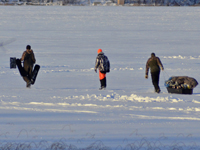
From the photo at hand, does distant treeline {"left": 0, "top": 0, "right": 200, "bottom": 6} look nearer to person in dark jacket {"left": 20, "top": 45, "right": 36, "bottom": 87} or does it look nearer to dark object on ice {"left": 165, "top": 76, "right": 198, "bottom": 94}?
person in dark jacket {"left": 20, "top": 45, "right": 36, "bottom": 87}

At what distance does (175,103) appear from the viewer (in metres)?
9.23

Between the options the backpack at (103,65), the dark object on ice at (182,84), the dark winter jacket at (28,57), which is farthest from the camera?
the dark winter jacket at (28,57)

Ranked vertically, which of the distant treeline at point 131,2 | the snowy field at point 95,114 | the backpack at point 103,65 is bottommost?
the snowy field at point 95,114

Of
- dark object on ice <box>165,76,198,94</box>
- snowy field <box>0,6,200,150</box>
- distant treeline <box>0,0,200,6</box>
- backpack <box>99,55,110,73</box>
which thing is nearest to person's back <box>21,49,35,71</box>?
snowy field <box>0,6,200,150</box>

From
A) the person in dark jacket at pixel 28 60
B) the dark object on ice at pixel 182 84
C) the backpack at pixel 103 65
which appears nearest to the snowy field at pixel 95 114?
the dark object on ice at pixel 182 84

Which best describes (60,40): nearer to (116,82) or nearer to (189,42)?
(189,42)

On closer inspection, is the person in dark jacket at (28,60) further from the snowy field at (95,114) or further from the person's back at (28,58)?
the snowy field at (95,114)

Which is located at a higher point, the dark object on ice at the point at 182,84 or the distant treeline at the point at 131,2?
the distant treeline at the point at 131,2

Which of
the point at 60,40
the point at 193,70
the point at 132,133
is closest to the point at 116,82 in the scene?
the point at 193,70

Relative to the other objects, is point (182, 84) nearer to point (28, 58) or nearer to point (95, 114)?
point (95, 114)

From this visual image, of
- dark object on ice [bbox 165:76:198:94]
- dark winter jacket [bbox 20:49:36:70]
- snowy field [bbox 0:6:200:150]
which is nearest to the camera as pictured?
snowy field [bbox 0:6:200:150]

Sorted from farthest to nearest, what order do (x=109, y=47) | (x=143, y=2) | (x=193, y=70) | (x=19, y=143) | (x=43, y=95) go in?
(x=143, y=2) < (x=109, y=47) < (x=193, y=70) < (x=43, y=95) < (x=19, y=143)

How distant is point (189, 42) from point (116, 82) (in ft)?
55.3

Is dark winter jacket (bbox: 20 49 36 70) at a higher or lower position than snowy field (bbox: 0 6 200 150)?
higher
